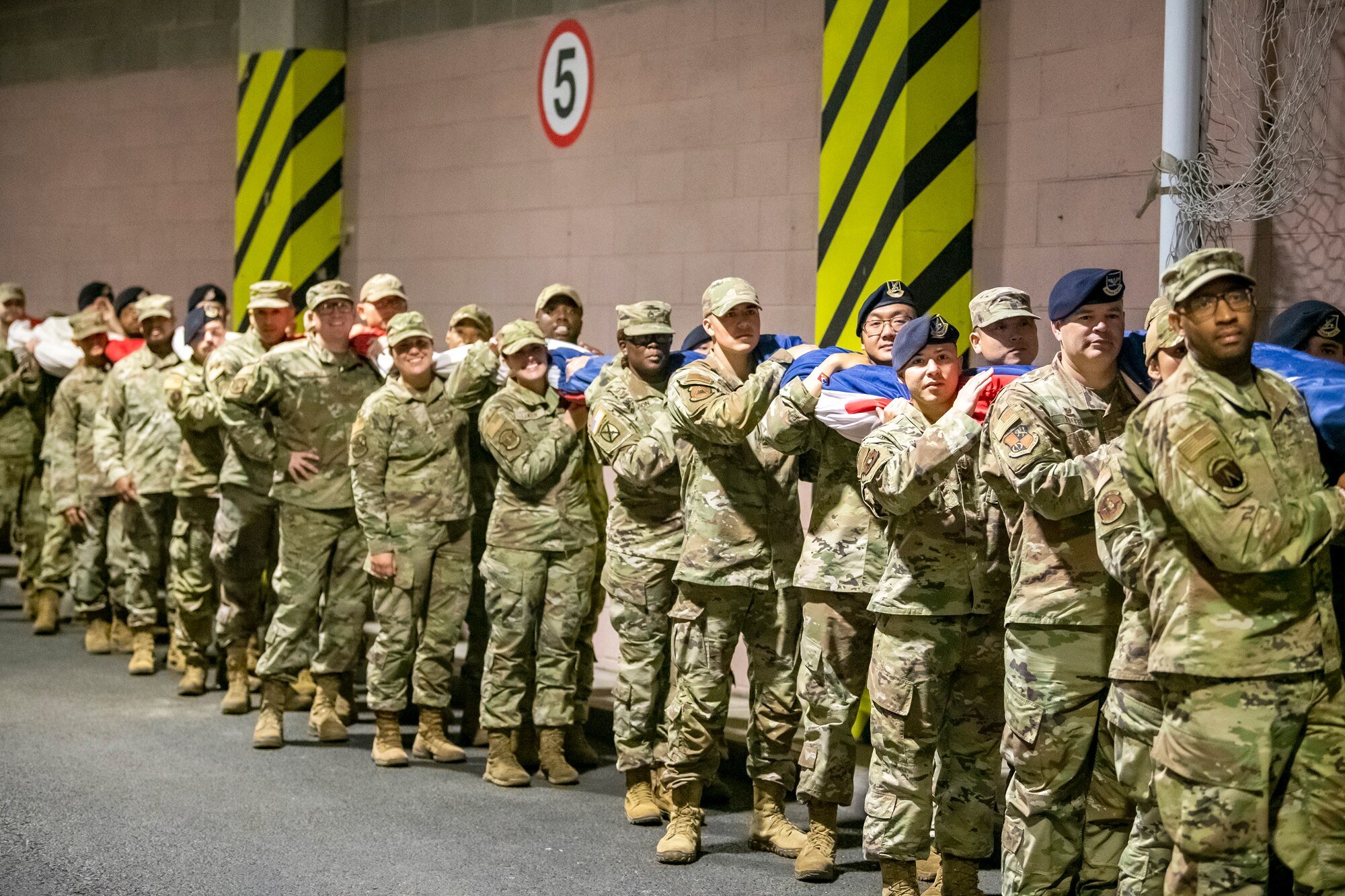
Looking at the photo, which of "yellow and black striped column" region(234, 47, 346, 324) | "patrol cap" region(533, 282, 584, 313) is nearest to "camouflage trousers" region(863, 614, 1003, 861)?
"patrol cap" region(533, 282, 584, 313)

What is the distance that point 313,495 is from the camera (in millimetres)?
6582

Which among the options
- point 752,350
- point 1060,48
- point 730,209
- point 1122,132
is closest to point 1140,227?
point 1122,132

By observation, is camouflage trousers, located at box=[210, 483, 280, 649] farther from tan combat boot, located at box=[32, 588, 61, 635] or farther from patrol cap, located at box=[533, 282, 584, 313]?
tan combat boot, located at box=[32, 588, 61, 635]

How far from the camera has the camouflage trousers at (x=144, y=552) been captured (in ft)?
26.2

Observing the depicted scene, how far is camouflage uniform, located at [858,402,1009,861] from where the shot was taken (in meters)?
4.20

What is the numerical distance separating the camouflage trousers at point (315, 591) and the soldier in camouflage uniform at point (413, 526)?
0.36 meters

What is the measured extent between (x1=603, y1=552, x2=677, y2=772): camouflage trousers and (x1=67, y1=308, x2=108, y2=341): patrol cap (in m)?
4.53

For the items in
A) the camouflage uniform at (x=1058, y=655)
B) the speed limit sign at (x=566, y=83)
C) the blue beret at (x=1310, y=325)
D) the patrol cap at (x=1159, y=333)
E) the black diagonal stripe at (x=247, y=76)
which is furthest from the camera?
the black diagonal stripe at (x=247, y=76)

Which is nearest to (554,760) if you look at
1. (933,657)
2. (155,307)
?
(933,657)

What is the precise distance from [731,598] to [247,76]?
5926 millimetres

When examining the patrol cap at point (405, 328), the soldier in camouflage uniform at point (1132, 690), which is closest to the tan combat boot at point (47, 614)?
the patrol cap at point (405, 328)

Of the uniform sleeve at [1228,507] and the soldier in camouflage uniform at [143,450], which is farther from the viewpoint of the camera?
the soldier in camouflage uniform at [143,450]

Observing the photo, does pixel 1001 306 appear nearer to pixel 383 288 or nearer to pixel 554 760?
pixel 554 760

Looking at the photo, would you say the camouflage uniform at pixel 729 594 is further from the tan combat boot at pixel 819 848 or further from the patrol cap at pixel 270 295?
the patrol cap at pixel 270 295
